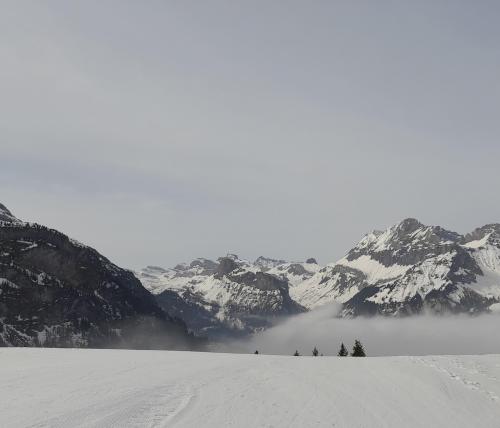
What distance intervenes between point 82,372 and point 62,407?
275 inches

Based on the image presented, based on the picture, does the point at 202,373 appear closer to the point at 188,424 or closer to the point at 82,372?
the point at 82,372

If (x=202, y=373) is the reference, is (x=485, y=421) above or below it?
below

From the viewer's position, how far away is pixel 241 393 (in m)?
17.4

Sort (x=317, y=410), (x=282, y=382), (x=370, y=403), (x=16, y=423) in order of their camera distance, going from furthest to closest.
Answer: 1. (x=282, y=382)
2. (x=370, y=403)
3. (x=317, y=410)
4. (x=16, y=423)

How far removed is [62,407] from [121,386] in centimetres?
347

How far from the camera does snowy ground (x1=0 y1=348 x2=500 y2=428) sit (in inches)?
547

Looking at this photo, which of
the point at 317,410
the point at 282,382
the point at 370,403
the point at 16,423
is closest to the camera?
the point at 16,423

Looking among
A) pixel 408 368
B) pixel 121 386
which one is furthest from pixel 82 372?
pixel 408 368

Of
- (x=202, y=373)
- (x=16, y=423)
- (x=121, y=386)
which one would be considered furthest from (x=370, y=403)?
(x=16, y=423)

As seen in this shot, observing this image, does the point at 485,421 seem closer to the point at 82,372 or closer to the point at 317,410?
the point at 317,410

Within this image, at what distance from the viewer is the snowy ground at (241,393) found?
13.9m

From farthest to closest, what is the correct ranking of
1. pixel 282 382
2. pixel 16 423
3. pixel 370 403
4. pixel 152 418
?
pixel 282 382
pixel 370 403
pixel 152 418
pixel 16 423

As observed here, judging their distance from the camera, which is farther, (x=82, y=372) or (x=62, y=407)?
(x=82, y=372)

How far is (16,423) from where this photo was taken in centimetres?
1235
